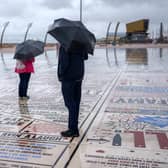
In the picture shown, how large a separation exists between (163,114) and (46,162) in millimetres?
2969

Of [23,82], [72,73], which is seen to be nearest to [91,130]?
[72,73]

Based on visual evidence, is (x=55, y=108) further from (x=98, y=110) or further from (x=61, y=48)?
(x=61, y=48)

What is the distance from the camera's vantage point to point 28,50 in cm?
738

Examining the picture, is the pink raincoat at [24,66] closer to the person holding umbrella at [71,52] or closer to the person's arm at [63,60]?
the person holding umbrella at [71,52]

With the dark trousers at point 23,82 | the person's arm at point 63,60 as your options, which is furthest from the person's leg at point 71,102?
the dark trousers at point 23,82

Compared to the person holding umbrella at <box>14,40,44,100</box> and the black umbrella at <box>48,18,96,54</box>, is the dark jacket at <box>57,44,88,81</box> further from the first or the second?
the person holding umbrella at <box>14,40,44,100</box>

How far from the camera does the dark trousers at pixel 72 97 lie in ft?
15.3

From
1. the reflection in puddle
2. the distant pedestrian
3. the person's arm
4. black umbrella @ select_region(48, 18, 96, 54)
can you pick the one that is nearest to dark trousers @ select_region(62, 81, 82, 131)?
the person's arm

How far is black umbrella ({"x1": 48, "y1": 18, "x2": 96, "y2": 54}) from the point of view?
4445mm

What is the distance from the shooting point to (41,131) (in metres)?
5.15

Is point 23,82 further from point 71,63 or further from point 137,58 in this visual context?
point 137,58

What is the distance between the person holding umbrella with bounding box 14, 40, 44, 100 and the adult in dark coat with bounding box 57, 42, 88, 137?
293 centimetres

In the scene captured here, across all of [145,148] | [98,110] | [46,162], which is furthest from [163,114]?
[46,162]

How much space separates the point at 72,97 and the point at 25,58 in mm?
3004
